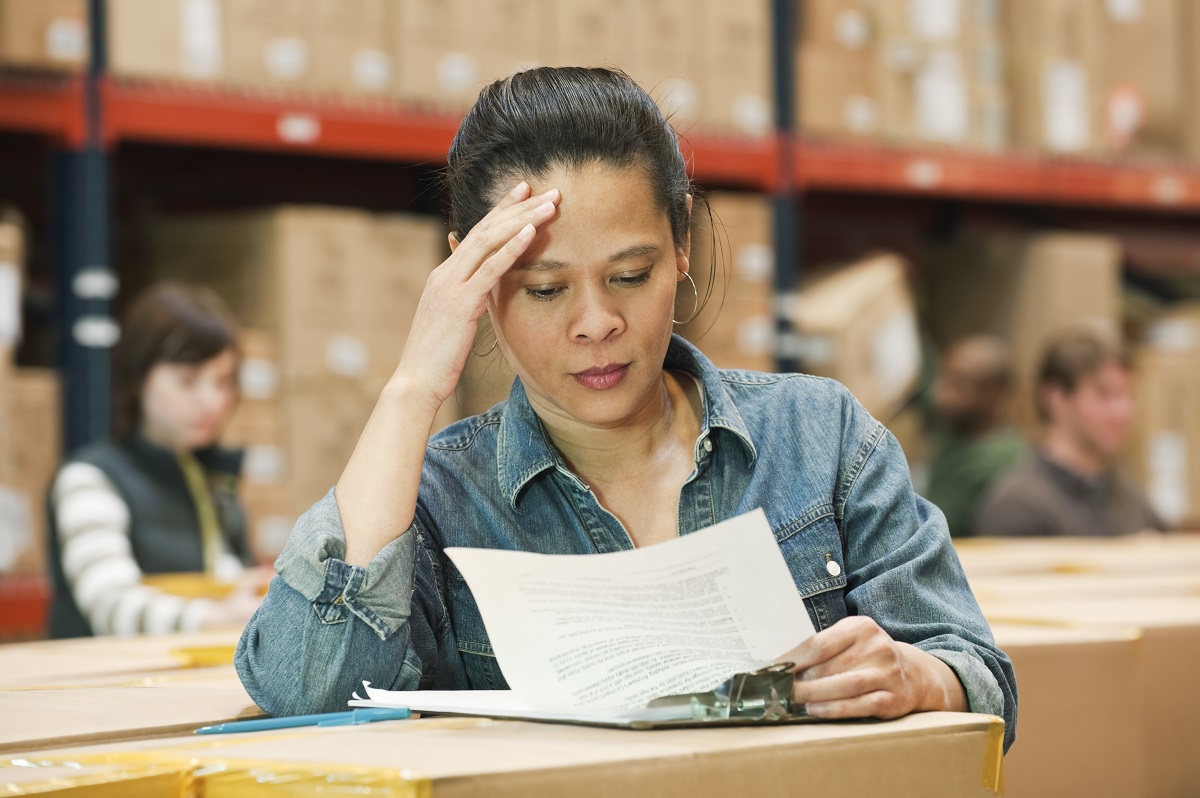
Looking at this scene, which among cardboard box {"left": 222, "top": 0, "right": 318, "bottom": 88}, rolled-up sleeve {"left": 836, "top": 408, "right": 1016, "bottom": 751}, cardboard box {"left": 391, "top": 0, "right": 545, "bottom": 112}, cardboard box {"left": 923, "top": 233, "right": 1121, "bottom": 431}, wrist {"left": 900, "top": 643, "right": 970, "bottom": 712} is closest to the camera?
wrist {"left": 900, "top": 643, "right": 970, "bottom": 712}

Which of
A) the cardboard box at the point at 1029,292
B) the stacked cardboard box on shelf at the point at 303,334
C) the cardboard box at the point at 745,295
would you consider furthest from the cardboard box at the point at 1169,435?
the stacked cardboard box on shelf at the point at 303,334

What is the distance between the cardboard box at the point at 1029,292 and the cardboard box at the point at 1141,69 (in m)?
0.44

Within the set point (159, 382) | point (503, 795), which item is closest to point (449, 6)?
point (159, 382)

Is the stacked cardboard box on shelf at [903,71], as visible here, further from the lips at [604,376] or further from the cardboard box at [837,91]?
the lips at [604,376]

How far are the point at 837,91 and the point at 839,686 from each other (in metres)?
3.27

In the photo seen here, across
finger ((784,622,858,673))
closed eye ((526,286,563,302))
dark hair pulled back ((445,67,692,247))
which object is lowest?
finger ((784,622,858,673))

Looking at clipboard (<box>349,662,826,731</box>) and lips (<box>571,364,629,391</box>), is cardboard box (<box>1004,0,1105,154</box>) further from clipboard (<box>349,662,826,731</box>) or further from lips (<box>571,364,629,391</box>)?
clipboard (<box>349,662,826,731</box>)

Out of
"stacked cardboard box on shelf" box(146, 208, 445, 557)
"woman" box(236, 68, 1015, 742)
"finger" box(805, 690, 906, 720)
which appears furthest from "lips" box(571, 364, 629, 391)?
"stacked cardboard box on shelf" box(146, 208, 445, 557)

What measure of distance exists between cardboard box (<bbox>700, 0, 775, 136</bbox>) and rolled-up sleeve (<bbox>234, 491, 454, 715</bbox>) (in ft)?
9.11

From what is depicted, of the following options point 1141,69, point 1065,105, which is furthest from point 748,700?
point 1141,69

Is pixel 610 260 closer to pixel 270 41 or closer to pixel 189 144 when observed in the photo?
pixel 270 41

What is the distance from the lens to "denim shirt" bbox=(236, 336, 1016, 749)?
1.11m

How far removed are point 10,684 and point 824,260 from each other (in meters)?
3.89

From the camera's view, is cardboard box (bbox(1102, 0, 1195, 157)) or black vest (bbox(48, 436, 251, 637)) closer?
black vest (bbox(48, 436, 251, 637))
